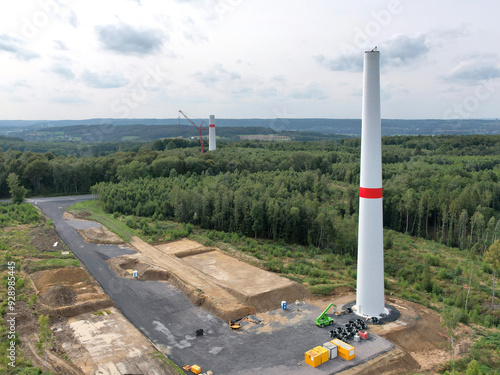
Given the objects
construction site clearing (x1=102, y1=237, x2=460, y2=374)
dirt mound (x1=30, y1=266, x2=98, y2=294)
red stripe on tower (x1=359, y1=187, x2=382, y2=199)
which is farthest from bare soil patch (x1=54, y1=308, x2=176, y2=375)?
red stripe on tower (x1=359, y1=187, x2=382, y2=199)

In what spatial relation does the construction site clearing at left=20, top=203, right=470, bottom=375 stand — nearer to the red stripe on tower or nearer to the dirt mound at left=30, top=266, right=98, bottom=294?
the dirt mound at left=30, top=266, right=98, bottom=294

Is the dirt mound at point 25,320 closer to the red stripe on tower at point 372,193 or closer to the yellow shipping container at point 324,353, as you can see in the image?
the yellow shipping container at point 324,353

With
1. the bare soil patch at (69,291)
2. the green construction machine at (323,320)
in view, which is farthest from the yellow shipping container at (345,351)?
the bare soil patch at (69,291)

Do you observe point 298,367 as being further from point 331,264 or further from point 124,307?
point 331,264

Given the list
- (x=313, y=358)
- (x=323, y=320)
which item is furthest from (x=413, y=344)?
(x=313, y=358)

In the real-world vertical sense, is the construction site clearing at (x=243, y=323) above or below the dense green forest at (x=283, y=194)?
below

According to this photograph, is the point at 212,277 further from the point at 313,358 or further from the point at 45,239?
the point at 45,239
